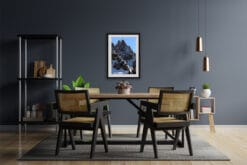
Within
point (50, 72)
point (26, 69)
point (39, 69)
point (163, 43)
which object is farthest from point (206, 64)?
point (26, 69)

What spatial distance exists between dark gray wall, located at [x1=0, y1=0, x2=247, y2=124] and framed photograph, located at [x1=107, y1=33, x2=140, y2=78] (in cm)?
10

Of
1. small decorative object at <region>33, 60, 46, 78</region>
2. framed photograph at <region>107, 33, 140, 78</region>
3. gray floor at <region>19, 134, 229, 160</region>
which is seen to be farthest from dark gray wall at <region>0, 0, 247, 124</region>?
gray floor at <region>19, 134, 229, 160</region>

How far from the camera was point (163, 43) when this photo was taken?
745cm

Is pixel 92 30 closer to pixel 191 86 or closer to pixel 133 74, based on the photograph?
pixel 133 74

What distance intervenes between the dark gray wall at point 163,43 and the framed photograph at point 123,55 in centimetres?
10

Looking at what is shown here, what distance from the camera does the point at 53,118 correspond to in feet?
22.9

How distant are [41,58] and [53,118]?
1.14m

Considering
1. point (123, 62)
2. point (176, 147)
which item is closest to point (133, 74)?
point (123, 62)

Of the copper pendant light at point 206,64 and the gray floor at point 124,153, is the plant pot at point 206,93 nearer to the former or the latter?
the copper pendant light at point 206,64

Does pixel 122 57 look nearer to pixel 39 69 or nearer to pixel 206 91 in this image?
pixel 39 69

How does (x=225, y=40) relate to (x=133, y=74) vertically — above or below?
above

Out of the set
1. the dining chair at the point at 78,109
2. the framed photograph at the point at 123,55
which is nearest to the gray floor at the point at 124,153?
the dining chair at the point at 78,109

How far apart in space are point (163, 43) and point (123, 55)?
0.74 meters

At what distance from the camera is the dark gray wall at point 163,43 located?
743 cm
